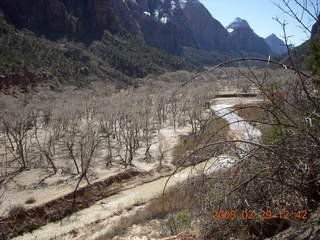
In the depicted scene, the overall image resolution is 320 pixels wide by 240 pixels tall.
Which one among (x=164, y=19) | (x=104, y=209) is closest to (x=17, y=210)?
(x=104, y=209)

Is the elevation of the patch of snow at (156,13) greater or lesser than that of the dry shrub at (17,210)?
greater

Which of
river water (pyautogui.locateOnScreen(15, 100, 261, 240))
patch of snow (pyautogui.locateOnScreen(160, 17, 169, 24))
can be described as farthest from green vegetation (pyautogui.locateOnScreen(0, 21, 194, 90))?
patch of snow (pyautogui.locateOnScreen(160, 17, 169, 24))

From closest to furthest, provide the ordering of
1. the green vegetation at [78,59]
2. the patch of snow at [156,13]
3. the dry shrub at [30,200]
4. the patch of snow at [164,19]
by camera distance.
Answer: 1. the dry shrub at [30,200]
2. the green vegetation at [78,59]
3. the patch of snow at [164,19]
4. the patch of snow at [156,13]

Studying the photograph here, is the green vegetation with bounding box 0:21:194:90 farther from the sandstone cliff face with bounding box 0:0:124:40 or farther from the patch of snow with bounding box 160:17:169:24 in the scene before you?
the patch of snow with bounding box 160:17:169:24

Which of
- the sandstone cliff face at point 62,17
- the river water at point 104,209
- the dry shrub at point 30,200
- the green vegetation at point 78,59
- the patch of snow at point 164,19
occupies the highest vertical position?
the patch of snow at point 164,19

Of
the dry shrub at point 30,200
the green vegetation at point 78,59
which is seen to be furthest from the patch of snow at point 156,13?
the dry shrub at point 30,200

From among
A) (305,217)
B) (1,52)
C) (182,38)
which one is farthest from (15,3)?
(182,38)

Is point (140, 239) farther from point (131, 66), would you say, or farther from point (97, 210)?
point (131, 66)

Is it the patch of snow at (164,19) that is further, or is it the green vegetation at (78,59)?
the patch of snow at (164,19)

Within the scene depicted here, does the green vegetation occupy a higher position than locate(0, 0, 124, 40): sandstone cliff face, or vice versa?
locate(0, 0, 124, 40): sandstone cliff face

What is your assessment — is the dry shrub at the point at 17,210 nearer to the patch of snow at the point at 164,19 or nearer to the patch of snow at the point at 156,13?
the patch of snow at the point at 164,19

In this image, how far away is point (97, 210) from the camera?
15.4 meters

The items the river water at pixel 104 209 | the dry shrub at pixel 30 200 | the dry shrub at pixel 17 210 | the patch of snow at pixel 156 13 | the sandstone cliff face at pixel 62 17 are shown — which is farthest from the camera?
the patch of snow at pixel 156 13

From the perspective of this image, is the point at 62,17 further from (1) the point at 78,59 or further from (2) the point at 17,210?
(2) the point at 17,210
